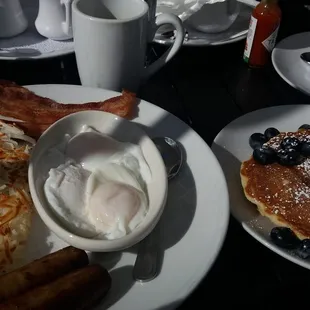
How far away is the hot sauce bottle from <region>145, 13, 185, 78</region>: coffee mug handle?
280 mm

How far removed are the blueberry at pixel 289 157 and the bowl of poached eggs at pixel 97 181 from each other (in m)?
0.33

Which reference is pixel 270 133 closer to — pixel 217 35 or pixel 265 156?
pixel 265 156

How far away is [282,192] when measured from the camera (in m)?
1.08

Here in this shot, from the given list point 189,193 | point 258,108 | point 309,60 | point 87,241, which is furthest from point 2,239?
point 309,60

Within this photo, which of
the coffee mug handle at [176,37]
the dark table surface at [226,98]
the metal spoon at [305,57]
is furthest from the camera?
the metal spoon at [305,57]

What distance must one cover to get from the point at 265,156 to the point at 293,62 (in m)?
0.52

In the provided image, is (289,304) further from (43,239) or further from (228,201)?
(43,239)

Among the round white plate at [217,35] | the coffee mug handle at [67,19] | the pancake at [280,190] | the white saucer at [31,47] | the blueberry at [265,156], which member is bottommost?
the pancake at [280,190]

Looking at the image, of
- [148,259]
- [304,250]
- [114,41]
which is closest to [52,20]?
[114,41]

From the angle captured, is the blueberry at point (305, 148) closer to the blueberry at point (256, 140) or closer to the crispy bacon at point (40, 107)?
the blueberry at point (256, 140)

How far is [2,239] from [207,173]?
1.48ft

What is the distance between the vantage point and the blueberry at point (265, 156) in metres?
1.15

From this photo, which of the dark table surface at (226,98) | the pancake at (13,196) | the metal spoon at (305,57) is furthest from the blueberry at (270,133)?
the pancake at (13,196)

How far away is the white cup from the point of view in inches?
55.8
